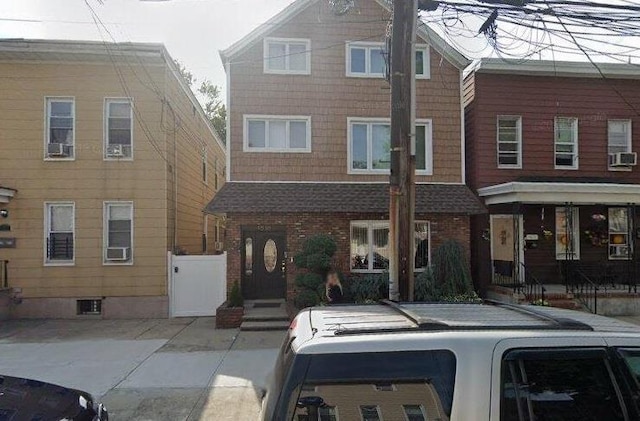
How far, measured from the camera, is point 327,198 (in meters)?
12.4

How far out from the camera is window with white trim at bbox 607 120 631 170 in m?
14.5

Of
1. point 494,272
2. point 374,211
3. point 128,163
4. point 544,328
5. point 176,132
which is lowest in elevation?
point 494,272

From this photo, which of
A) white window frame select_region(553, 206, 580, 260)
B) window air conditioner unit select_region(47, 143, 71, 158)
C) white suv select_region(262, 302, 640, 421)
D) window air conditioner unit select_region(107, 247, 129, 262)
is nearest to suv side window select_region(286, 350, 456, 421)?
white suv select_region(262, 302, 640, 421)

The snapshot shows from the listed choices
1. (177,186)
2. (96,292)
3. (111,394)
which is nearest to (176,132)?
(177,186)

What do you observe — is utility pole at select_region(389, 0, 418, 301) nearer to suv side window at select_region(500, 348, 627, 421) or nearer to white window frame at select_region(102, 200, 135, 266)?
suv side window at select_region(500, 348, 627, 421)

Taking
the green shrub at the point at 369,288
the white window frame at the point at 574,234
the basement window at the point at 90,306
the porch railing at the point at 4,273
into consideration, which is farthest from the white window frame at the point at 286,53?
the white window frame at the point at 574,234

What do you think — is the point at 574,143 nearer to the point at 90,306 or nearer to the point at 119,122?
the point at 119,122

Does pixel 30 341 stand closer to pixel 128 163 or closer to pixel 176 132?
pixel 128 163

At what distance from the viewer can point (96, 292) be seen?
40.2 ft

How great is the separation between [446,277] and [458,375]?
996 cm

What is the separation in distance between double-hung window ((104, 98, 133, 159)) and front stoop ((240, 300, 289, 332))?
17.9ft

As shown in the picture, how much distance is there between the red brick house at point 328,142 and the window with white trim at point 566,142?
3.44 meters

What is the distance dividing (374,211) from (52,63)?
9588 millimetres

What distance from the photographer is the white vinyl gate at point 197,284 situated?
1244cm
